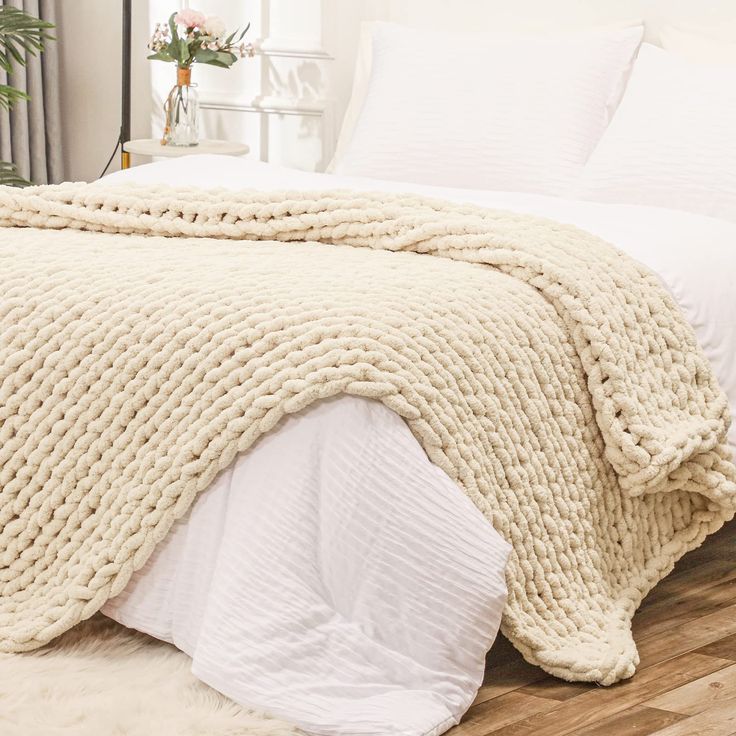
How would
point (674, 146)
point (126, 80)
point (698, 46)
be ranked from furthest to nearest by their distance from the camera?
point (126, 80) < point (698, 46) < point (674, 146)

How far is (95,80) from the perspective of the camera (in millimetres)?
4559

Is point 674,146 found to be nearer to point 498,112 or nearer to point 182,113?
point 498,112

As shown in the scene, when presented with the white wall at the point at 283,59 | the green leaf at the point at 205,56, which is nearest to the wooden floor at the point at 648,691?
the white wall at the point at 283,59

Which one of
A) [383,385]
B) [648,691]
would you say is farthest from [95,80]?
[648,691]

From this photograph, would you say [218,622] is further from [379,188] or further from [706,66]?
[706,66]

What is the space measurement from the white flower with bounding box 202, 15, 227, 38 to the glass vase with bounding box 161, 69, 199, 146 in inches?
5.1

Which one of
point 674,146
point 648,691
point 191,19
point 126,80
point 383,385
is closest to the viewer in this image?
point 383,385

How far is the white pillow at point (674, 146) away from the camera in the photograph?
264cm

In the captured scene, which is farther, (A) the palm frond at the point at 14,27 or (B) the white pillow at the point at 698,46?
(A) the palm frond at the point at 14,27

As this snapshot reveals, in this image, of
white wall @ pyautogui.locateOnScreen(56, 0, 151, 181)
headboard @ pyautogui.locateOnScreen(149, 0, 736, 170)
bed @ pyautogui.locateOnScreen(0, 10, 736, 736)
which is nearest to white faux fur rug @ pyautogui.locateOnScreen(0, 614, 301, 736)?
bed @ pyautogui.locateOnScreen(0, 10, 736, 736)

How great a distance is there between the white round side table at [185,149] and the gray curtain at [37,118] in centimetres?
64

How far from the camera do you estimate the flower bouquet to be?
373 cm

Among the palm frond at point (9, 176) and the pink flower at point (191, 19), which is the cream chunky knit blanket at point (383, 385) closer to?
the pink flower at point (191, 19)

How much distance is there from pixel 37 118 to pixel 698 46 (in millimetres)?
2378
